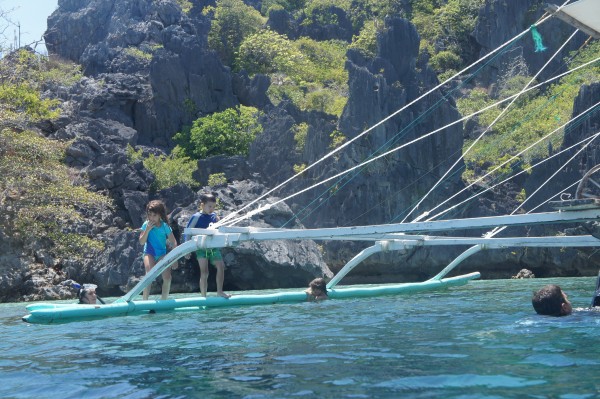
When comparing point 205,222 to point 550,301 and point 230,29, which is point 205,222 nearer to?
point 550,301

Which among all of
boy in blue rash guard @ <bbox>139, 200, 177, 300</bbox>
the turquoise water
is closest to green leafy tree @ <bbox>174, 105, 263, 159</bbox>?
boy in blue rash guard @ <bbox>139, 200, 177, 300</bbox>

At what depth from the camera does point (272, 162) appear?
30.7m

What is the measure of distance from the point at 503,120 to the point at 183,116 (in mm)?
14728

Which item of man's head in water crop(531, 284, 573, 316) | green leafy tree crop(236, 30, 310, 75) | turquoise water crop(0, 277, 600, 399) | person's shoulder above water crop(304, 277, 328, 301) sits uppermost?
green leafy tree crop(236, 30, 310, 75)

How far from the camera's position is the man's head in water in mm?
8281

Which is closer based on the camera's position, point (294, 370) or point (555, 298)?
point (294, 370)

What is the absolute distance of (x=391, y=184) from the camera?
A: 28.5 meters

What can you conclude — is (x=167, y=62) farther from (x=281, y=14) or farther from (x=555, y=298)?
(x=555, y=298)

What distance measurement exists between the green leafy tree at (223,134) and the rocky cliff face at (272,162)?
1081 mm

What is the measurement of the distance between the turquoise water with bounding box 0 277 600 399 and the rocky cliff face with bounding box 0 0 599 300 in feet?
39.9

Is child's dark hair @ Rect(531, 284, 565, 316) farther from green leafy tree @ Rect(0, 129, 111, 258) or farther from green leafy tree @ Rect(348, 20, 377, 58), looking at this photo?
green leafy tree @ Rect(348, 20, 377, 58)

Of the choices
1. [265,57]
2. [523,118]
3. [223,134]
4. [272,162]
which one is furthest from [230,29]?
[523,118]

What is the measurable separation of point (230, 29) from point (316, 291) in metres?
36.1

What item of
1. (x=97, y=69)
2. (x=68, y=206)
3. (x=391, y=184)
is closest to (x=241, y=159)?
(x=391, y=184)
